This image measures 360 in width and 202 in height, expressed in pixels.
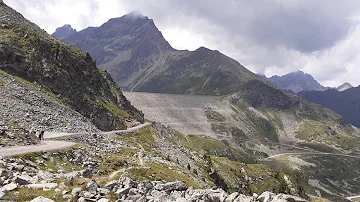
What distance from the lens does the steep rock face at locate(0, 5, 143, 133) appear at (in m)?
93.9

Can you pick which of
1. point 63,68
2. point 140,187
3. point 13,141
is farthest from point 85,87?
point 140,187

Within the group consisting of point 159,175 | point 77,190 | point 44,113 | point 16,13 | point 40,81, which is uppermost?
point 16,13

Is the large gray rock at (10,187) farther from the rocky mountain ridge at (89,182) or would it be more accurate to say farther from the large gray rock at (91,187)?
the large gray rock at (91,187)

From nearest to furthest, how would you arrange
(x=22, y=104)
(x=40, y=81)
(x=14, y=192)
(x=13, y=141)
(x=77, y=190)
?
(x=14, y=192) < (x=77, y=190) < (x=13, y=141) < (x=22, y=104) < (x=40, y=81)

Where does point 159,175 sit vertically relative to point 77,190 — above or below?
below

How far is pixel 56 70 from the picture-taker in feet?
346

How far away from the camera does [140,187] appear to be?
70.3ft

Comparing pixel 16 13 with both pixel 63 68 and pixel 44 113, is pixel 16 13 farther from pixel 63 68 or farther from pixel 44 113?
pixel 44 113

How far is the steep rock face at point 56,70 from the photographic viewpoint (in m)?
93.9

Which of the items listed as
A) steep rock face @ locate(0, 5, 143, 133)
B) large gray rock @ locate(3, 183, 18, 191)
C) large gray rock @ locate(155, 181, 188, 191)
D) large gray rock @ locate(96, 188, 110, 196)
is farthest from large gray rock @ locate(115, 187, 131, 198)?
steep rock face @ locate(0, 5, 143, 133)

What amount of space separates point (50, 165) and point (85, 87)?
89337 millimetres

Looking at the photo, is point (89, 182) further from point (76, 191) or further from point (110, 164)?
point (110, 164)

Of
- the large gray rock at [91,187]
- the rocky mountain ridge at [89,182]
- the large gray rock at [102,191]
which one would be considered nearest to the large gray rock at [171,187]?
the rocky mountain ridge at [89,182]

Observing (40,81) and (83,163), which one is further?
(40,81)
